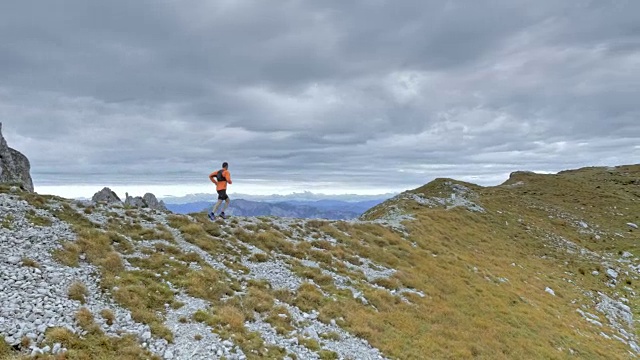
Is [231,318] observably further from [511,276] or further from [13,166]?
[13,166]

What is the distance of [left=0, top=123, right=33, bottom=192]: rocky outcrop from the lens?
42.5 metres

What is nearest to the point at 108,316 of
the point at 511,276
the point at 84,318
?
the point at 84,318

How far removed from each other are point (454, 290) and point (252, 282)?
18039mm

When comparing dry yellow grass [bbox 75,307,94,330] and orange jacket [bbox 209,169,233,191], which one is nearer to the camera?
dry yellow grass [bbox 75,307,94,330]

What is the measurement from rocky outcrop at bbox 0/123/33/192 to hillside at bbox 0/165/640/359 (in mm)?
19625

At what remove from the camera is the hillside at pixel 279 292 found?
1620 centimetres

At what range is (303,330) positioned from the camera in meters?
19.6

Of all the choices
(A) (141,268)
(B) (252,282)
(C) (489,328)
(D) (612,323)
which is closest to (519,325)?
(C) (489,328)

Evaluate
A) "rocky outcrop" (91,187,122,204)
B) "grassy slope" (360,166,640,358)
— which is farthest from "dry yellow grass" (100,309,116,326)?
"rocky outcrop" (91,187,122,204)

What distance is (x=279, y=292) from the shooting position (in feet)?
76.4

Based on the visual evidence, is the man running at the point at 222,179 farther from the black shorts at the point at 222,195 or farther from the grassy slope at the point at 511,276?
the grassy slope at the point at 511,276

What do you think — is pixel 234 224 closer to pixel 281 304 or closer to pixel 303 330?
pixel 281 304

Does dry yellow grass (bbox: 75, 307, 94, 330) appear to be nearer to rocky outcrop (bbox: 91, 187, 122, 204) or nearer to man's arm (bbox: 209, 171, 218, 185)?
man's arm (bbox: 209, 171, 218, 185)

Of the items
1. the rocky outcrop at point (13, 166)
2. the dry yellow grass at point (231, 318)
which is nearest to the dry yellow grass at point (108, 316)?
the dry yellow grass at point (231, 318)
